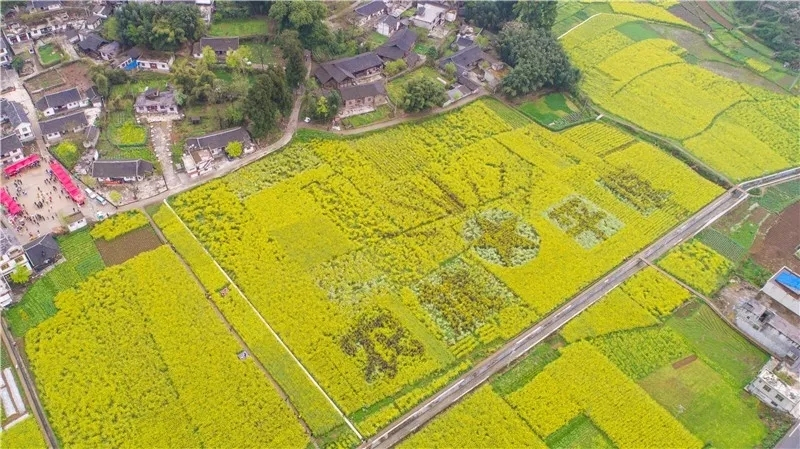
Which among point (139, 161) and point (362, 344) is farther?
point (139, 161)

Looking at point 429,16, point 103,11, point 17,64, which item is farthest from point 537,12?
point 17,64

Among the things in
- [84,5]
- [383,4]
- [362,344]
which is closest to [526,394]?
[362,344]

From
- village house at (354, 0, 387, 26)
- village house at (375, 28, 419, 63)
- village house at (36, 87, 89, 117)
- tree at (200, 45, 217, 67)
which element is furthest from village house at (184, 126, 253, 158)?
village house at (354, 0, 387, 26)

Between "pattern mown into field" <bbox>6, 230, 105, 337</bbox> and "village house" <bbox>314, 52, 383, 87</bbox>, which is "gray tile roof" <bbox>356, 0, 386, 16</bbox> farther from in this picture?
"pattern mown into field" <bbox>6, 230, 105, 337</bbox>

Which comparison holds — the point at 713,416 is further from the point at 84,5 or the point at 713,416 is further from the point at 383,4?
the point at 84,5

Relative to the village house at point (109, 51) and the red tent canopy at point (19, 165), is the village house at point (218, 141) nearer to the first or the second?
the red tent canopy at point (19, 165)

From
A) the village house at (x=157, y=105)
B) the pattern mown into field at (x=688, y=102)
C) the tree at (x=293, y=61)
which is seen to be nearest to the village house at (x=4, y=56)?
the village house at (x=157, y=105)
